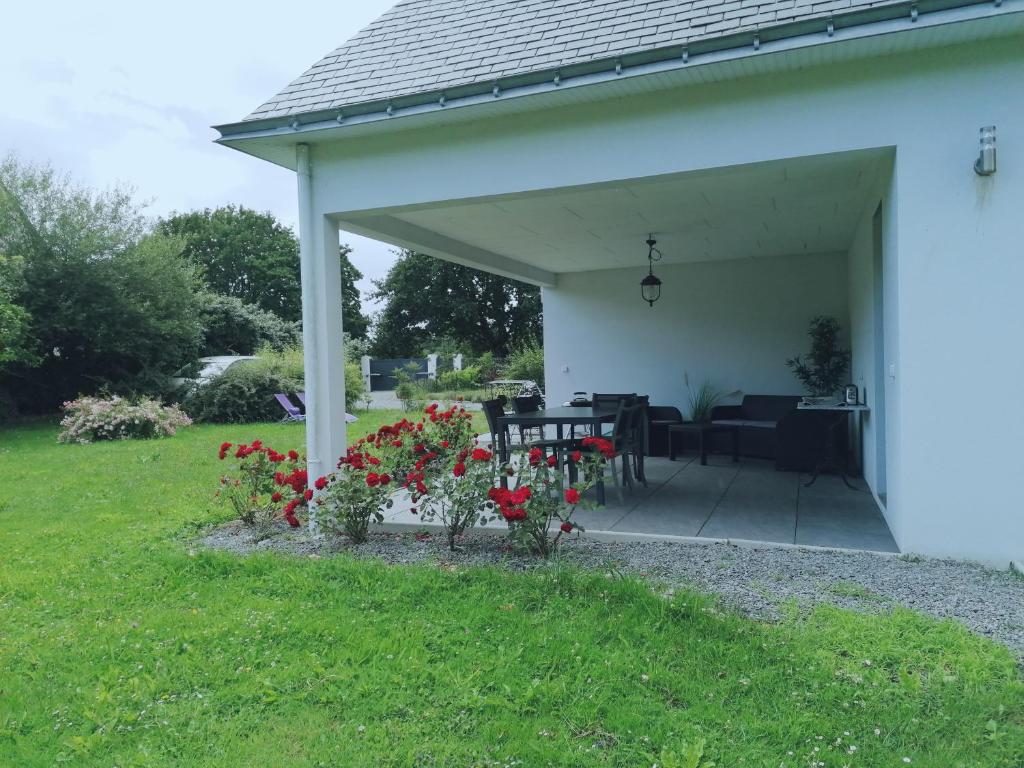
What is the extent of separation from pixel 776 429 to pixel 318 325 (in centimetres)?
507

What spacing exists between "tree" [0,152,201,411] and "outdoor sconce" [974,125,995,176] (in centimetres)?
1543

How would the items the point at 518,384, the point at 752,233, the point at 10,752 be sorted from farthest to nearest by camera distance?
1. the point at 518,384
2. the point at 752,233
3. the point at 10,752

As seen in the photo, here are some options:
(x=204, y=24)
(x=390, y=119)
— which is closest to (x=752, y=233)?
(x=390, y=119)

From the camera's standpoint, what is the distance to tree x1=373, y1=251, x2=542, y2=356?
31.3m

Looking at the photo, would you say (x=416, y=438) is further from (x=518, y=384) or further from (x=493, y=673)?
(x=518, y=384)

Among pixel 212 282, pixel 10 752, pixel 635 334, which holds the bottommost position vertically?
pixel 10 752

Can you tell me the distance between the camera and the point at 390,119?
4.74 meters

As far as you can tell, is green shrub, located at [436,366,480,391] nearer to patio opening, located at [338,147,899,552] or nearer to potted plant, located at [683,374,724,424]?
patio opening, located at [338,147,899,552]

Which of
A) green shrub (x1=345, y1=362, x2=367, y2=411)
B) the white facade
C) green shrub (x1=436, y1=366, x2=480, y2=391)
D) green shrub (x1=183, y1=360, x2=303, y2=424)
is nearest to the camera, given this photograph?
the white facade

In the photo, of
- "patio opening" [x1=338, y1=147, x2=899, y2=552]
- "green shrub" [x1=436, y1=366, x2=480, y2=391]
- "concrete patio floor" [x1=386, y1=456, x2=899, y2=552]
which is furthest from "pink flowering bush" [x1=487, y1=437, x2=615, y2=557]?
"green shrub" [x1=436, y1=366, x2=480, y2=391]

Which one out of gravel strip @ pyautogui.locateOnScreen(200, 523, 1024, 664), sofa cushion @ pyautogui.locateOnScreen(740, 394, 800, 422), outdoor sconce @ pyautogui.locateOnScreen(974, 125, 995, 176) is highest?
outdoor sconce @ pyautogui.locateOnScreen(974, 125, 995, 176)

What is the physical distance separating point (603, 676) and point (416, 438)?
3.31 m

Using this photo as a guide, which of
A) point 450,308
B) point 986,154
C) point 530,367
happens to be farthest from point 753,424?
point 450,308

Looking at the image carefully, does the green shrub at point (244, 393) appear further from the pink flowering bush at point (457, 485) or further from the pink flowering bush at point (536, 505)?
the pink flowering bush at point (536, 505)
